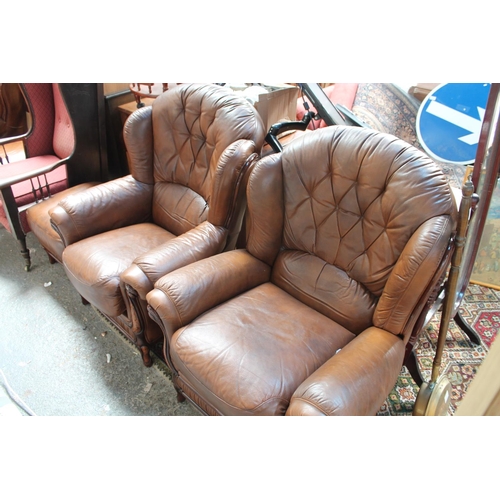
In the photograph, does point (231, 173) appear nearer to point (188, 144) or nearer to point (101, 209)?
point (188, 144)

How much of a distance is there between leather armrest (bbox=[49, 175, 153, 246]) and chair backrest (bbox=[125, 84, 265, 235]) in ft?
0.22

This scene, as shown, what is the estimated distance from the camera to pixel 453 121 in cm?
176

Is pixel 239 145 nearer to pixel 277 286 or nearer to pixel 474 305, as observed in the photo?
pixel 277 286

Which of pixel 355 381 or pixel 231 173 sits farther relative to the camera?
pixel 231 173

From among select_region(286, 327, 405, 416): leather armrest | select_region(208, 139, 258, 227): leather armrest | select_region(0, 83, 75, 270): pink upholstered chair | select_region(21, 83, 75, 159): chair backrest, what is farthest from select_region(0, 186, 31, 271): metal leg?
select_region(286, 327, 405, 416): leather armrest

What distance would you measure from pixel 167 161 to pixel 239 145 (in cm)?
57

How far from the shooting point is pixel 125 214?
2.10 meters

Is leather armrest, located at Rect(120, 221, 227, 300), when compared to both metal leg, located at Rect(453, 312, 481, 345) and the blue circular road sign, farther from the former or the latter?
metal leg, located at Rect(453, 312, 481, 345)

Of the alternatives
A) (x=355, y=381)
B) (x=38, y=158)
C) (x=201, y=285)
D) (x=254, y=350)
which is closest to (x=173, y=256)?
(x=201, y=285)

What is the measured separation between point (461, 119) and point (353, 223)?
810 mm

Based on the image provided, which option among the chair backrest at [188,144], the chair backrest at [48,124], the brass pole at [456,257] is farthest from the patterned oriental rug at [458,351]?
the chair backrest at [48,124]

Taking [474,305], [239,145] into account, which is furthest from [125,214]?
[474,305]

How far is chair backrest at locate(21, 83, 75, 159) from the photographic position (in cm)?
235

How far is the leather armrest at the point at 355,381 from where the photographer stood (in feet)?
3.43
